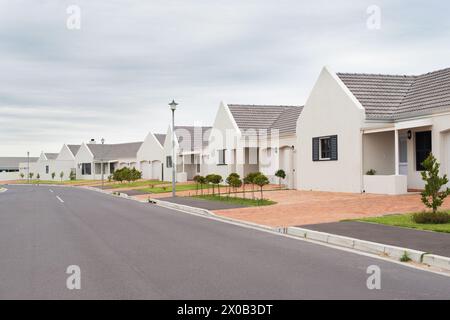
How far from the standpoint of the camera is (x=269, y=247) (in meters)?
11.1

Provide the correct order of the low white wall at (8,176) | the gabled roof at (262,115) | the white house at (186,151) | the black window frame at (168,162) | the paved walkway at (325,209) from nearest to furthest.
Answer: the paved walkway at (325,209) → the gabled roof at (262,115) → the white house at (186,151) → the black window frame at (168,162) → the low white wall at (8,176)

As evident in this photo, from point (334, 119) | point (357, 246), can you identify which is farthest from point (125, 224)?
point (334, 119)

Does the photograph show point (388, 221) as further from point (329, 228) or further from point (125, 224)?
point (125, 224)

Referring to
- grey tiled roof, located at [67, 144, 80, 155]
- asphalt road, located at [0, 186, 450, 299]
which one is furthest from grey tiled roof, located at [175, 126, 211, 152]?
asphalt road, located at [0, 186, 450, 299]

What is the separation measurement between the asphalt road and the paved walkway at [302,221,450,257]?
1095 mm

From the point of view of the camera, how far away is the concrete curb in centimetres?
902

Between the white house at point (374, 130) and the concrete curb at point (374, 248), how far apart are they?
1011 centimetres

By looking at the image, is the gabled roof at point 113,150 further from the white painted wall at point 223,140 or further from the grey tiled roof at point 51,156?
the white painted wall at point 223,140

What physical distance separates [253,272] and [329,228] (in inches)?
217

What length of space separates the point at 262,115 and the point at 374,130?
17.0m

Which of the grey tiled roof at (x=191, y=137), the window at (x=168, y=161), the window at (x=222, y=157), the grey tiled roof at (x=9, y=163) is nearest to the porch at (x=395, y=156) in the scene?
the window at (x=222, y=157)

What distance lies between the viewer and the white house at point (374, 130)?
21.8m

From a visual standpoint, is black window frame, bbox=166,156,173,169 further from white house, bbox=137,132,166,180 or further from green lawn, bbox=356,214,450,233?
green lawn, bbox=356,214,450,233

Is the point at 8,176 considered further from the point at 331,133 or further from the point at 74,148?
the point at 331,133
